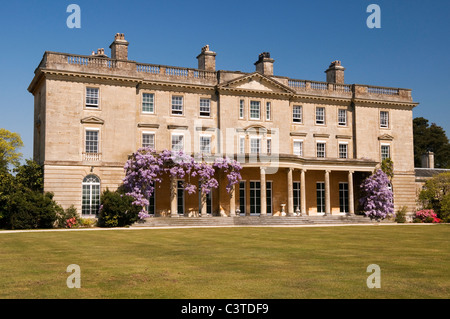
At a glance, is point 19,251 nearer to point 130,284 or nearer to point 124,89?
point 130,284

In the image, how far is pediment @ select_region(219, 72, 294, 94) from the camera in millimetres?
37469

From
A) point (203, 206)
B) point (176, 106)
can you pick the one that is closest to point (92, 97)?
point (176, 106)

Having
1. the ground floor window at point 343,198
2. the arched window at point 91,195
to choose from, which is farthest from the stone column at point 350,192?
the arched window at point 91,195

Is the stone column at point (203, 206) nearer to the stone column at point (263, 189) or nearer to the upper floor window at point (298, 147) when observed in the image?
the stone column at point (263, 189)

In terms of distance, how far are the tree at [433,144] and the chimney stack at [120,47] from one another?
44.9 m

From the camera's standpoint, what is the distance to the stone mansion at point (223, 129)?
32.7 m

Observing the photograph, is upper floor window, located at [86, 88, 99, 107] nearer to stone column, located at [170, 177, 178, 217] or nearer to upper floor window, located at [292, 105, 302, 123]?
stone column, located at [170, 177, 178, 217]

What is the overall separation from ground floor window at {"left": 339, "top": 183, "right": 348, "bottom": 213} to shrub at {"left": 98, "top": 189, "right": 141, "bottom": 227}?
17.8m

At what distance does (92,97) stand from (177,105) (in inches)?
245

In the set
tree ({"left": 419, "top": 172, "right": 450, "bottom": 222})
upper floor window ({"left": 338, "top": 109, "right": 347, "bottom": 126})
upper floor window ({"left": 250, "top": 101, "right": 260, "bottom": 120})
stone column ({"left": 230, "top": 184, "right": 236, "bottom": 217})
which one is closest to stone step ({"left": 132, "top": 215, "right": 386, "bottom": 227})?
stone column ({"left": 230, "top": 184, "right": 236, "bottom": 217})

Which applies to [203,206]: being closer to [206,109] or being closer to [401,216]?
[206,109]

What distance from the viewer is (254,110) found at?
38.4 m

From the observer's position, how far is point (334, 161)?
125 feet

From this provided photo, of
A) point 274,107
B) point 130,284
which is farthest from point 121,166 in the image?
point 130,284
